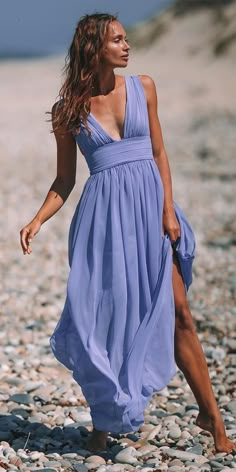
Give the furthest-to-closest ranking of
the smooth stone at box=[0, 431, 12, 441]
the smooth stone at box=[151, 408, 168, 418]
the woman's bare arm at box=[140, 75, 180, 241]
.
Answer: the smooth stone at box=[151, 408, 168, 418] < the smooth stone at box=[0, 431, 12, 441] < the woman's bare arm at box=[140, 75, 180, 241]

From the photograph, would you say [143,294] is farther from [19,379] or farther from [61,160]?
[19,379]

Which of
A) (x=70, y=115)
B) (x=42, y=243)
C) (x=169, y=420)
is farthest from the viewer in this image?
(x=42, y=243)

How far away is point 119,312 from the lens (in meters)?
4.35

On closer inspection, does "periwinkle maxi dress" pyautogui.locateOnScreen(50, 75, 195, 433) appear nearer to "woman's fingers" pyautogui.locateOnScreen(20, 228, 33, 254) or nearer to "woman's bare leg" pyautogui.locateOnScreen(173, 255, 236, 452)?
"woman's bare leg" pyautogui.locateOnScreen(173, 255, 236, 452)

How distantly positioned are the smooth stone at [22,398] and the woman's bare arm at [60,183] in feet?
4.84

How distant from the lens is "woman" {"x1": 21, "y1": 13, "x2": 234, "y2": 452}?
4.35 m

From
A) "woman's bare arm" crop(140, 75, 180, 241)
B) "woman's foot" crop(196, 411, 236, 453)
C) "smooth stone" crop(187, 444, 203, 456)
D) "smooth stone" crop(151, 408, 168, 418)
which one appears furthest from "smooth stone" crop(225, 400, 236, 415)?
"woman's bare arm" crop(140, 75, 180, 241)

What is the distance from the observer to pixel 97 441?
15.3 ft

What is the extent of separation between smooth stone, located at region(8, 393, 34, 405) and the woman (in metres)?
1.30

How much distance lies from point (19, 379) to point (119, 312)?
6.51 feet

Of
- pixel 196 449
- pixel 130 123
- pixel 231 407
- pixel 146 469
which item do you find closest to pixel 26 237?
pixel 130 123

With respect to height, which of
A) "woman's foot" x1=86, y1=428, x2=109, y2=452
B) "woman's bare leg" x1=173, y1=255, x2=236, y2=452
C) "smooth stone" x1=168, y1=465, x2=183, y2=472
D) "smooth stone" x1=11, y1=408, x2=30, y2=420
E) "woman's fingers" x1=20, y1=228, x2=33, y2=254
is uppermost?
"woman's fingers" x1=20, y1=228, x2=33, y2=254

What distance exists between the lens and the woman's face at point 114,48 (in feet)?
14.3

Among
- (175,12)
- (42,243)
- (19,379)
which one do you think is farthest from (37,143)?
→ (175,12)
